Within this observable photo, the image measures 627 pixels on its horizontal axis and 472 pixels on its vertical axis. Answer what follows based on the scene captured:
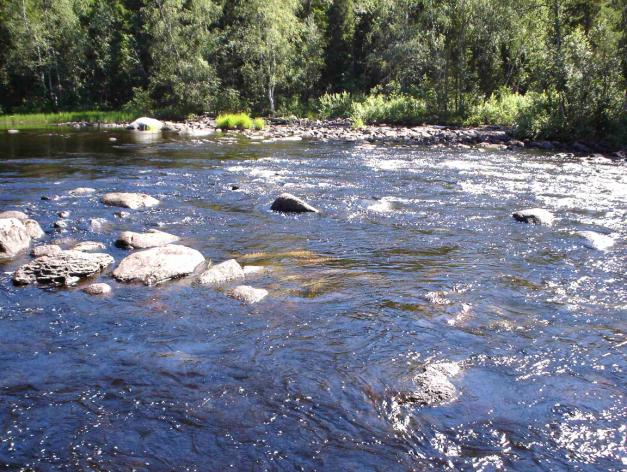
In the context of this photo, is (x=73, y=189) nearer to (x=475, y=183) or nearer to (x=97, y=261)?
(x=97, y=261)

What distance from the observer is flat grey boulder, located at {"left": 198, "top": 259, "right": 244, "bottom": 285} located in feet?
24.1

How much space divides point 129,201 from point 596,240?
9.25 meters

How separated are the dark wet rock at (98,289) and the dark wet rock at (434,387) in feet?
13.4

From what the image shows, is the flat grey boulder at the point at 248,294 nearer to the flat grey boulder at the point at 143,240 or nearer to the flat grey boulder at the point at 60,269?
the flat grey boulder at the point at 60,269

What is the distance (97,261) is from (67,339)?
86.6 inches

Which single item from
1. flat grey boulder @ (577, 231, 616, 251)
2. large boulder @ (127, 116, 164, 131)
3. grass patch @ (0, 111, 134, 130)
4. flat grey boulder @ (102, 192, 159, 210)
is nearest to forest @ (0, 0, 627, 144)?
grass patch @ (0, 111, 134, 130)

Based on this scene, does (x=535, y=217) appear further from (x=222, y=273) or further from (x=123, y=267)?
(x=123, y=267)

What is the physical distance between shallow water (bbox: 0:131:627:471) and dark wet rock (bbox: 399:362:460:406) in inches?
3.2

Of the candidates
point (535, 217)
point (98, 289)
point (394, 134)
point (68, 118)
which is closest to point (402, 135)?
point (394, 134)

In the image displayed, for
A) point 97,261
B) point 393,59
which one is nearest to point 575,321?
point 97,261

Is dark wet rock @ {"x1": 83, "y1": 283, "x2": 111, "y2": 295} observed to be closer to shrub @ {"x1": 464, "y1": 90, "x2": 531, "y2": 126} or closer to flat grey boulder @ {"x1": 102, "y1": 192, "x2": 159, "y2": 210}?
flat grey boulder @ {"x1": 102, "y1": 192, "x2": 159, "y2": 210}

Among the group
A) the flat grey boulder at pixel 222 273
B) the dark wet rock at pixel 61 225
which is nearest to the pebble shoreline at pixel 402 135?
the dark wet rock at pixel 61 225

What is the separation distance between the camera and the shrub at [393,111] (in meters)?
34.4

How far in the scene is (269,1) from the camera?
1623 inches
